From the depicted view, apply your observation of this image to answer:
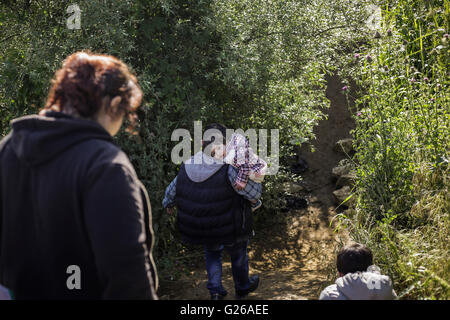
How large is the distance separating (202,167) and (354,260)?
1361mm

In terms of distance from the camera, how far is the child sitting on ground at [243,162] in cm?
361

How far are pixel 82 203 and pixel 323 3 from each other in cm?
562

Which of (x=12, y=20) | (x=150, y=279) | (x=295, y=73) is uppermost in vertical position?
(x=12, y=20)

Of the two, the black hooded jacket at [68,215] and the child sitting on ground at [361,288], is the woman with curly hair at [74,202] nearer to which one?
the black hooded jacket at [68,215]

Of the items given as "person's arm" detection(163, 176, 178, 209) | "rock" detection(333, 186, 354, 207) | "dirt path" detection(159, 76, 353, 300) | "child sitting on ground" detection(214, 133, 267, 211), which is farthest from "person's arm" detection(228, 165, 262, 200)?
"rock" detection(333, 186, 354, 207)

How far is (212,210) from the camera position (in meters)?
3.64

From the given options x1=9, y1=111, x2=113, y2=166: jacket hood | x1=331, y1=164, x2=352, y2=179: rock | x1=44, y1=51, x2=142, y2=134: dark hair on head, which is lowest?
x1=331, y1=164, x2=352, y2=179: rock

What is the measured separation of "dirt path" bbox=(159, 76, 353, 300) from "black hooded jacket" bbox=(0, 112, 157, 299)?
2.78m

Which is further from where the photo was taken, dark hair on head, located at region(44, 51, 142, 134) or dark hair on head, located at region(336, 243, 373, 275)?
dark hair on head, located at region(336, 243, 373, 275)

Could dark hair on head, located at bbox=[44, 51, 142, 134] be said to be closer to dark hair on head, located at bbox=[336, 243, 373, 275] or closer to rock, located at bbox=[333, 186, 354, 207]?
dark hair on head, located at bbox=[336, 243, 373, 275]

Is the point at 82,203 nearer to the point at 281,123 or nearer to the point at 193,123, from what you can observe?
the point at 193,123

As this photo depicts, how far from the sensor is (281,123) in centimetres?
591

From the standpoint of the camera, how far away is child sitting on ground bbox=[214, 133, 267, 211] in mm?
3605

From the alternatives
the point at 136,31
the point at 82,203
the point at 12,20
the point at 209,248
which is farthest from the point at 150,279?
the point at 12,20
